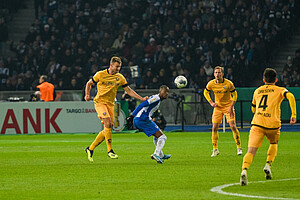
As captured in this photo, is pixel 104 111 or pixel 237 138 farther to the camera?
pixel 237 138

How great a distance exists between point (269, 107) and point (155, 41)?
23725 millimetres

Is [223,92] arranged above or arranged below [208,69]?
above

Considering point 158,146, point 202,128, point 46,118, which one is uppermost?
point 158,146

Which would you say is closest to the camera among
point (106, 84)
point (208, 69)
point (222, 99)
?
point (106, 84)

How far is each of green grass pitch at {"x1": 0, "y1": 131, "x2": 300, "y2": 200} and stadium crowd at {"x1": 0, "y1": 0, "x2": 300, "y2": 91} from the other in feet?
39.0

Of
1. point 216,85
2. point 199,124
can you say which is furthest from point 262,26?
point 216,85

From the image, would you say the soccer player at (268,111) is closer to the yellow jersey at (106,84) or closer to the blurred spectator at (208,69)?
the yellow jersey at (106,84)

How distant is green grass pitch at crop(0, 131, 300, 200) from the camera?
9320 mm

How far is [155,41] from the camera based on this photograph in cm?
3375

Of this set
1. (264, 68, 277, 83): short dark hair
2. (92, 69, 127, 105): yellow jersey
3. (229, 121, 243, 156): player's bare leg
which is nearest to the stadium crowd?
(229, 121, 243, 156): player's bare leg

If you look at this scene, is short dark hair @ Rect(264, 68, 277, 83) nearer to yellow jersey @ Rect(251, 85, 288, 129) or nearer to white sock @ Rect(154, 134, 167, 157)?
yellow jersey @ Rect(251, 85, 288, 129)

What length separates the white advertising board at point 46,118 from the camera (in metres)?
25.5

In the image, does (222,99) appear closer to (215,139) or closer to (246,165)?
(215,139)

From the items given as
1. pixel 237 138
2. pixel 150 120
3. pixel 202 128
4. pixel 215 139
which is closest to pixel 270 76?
pixel 150 120
